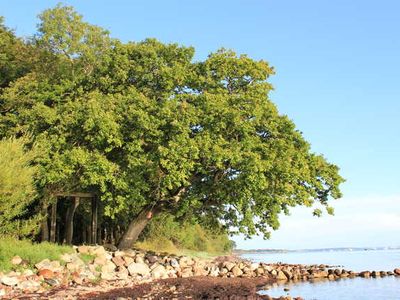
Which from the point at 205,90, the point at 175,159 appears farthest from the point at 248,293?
the point at 205,90

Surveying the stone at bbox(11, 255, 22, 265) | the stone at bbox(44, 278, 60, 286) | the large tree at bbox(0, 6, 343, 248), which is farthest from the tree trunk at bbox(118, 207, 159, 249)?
the stone at bbox(44, 278, 60, 286)

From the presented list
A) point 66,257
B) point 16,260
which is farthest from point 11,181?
point 66,257

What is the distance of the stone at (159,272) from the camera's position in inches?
1045

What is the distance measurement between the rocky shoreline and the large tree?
2.66 metres

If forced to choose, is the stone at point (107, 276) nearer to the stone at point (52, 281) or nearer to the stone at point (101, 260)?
the stone at point (101, 260)

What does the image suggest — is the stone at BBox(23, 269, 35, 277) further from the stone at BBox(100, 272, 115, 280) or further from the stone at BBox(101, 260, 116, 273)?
the stone at BBox(101, 260, 116, 273)

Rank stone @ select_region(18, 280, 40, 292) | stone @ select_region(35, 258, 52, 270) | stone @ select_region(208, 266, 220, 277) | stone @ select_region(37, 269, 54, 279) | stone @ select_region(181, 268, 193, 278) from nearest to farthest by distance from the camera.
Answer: stone @ select_region(18, 280, 40, 292)
stone @ select_region(37, 269, 54, 279)
stone @ select_region(35, 258, 52, 270)
stone @ select_region(181, 268, 193, 278)
stone @ select_region(208, 266, 220, 277)

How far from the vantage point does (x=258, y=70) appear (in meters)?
30.4

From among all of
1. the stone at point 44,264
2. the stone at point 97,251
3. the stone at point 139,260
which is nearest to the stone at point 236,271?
the stone at point 139,260

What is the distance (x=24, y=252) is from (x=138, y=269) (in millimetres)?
6407

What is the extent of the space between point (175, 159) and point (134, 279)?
6323mm

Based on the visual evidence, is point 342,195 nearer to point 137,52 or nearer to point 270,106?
point 270,106

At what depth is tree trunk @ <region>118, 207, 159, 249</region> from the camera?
3059cm

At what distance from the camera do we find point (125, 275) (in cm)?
2520
